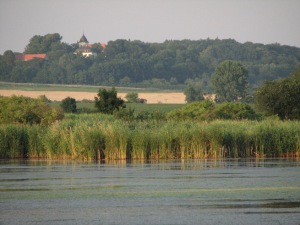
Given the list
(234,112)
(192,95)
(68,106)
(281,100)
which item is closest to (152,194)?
(234,112)

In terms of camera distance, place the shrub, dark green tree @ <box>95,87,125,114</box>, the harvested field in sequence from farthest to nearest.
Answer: the harvested field, the shrub, dark green tree @ <box>95,87,125,114</box>

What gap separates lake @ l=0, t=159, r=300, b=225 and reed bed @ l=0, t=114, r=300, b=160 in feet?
16.0

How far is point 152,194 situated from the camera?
23.8 m

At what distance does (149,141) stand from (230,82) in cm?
11518

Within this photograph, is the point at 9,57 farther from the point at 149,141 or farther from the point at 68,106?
the point at 149,141

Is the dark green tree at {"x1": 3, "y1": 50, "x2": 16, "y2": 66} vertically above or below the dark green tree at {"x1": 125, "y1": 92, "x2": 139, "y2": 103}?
above

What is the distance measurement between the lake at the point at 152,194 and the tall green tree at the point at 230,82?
119 meters

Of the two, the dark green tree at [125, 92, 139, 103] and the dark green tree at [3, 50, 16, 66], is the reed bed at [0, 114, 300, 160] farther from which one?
the dark green tree at [3, 50, 16, 66]

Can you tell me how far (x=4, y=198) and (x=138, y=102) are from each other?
335ft

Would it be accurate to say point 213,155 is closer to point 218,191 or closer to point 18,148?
point 18,148

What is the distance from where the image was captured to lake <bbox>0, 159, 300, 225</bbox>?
19.3 meters

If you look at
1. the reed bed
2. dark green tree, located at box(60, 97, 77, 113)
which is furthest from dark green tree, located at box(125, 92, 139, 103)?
the reed bed

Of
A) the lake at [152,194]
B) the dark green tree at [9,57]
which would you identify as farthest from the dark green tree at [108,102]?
the dark green tree at [9,57]

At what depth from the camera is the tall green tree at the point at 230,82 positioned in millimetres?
154000
